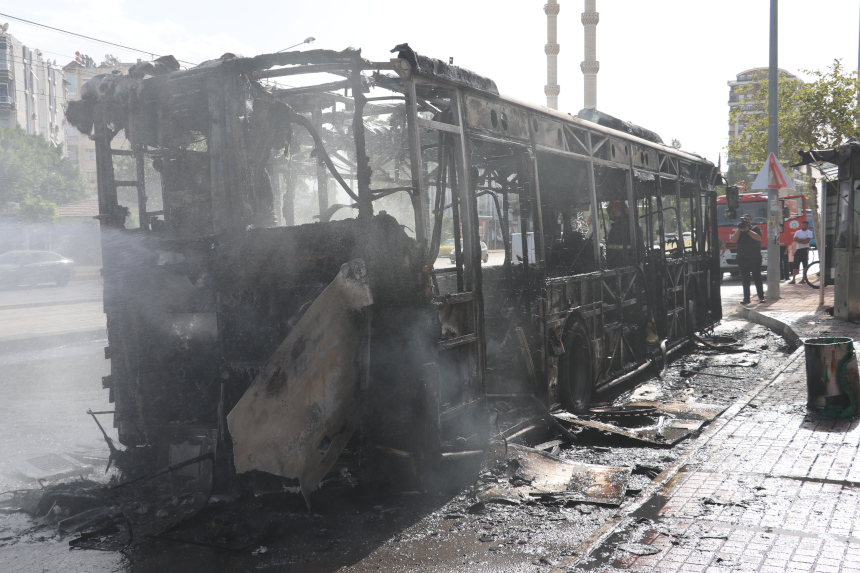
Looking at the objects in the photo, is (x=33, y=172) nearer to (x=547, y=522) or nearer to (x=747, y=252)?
(x=747, y=252)

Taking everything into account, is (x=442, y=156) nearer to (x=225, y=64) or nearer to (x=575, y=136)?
(x=225, y=64)

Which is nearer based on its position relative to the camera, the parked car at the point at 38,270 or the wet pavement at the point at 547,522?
the wet pavement at the point at 547,522

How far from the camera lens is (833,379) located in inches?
260

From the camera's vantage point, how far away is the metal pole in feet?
56.9

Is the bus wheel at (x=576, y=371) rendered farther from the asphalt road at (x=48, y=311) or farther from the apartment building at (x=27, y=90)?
the apartment building at (x=27, y=90)

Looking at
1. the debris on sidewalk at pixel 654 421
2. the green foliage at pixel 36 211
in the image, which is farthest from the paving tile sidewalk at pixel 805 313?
the green foliage at pixel 36 211

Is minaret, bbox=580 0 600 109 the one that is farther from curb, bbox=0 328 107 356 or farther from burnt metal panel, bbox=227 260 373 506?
burnt metal panel, bbox=227 260 373 506

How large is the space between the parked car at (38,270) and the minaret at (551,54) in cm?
5152

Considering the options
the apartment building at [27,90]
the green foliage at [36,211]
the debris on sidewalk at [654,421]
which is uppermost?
the apartment building at [27,90]

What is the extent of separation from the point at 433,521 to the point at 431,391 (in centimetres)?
86

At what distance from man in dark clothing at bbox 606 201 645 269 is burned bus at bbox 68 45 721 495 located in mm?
1930

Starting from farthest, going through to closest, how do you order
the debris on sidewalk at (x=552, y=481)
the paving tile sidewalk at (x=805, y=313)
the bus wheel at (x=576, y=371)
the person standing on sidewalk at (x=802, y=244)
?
the person standing on sidewalk at (x=802, y=244), the paving tile sidewalk at (x=805, y=313), the bus wheel at (x=576, y=371), the debris on sidewalk at (x=552, y=481)

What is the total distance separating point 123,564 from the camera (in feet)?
13.1

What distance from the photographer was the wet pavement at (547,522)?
3830 mm
